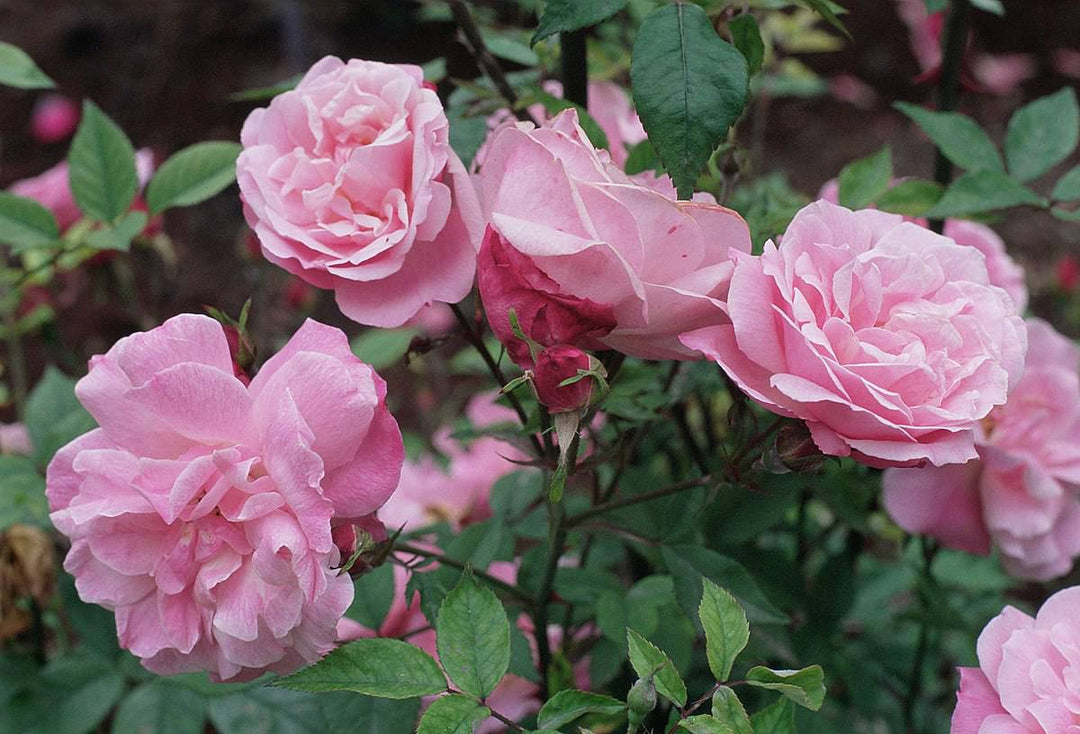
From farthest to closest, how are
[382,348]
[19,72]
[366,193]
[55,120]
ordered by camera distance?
[55,120] < [382,348] < [19,72] < [366,193]

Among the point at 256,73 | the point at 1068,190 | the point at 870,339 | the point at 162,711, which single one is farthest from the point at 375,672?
the point at 256,73

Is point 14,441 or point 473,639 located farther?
point 14,441

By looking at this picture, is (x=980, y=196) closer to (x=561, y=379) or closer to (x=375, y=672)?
(x=561, y=379)

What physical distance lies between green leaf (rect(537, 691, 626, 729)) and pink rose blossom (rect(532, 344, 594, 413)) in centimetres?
14

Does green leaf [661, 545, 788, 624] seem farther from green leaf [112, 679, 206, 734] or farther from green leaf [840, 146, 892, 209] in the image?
green leaf [112, 679, 206, 734]

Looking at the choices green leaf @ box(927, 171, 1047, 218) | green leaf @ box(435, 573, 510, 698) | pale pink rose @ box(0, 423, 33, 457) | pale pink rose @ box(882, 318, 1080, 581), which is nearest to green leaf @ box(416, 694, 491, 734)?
green leaf @ box(435, 573, 510, 698)

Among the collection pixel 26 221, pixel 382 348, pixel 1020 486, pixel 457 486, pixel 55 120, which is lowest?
pixel 55 120

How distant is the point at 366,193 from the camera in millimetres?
597

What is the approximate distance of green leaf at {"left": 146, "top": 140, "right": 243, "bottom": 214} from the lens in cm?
86

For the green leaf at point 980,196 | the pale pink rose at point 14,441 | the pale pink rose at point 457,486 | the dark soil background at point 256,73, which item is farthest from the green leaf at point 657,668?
the dark soil background at point 256,73

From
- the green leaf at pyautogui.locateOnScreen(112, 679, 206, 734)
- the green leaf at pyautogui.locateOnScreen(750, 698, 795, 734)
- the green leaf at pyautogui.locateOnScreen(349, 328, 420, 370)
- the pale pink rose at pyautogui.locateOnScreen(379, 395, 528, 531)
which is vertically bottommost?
the pale pink rose at pyautogui.locateOnScreen(379, 395, 528, 531)

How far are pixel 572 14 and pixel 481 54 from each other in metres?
0.22

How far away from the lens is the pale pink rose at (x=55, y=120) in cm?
301

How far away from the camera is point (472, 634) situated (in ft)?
1.80
